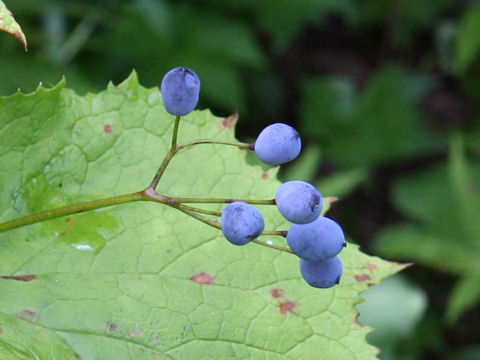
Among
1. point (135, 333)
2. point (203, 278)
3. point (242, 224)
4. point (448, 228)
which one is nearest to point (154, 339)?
point (135, 333)

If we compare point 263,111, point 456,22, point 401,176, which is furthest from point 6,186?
point 456,22

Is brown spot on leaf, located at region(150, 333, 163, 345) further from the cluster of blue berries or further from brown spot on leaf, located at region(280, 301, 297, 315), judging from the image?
the cluster of blue berries

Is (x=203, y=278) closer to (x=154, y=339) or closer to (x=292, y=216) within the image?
(x=154, y=339)

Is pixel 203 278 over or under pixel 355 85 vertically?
under

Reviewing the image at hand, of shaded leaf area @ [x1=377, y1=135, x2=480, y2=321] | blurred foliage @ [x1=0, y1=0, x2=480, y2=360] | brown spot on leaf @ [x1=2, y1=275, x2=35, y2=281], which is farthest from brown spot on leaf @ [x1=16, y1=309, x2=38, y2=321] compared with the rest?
shaded leaf area @ [x1=377, y1=135, x2=480, y2=321]

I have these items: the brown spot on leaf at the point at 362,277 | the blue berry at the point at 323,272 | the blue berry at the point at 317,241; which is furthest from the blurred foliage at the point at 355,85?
the blue berry at the point at 317,241
